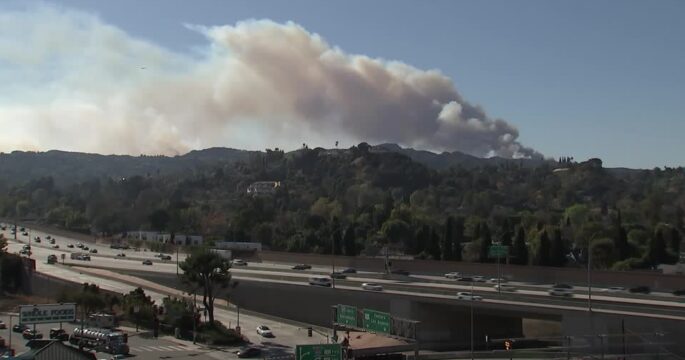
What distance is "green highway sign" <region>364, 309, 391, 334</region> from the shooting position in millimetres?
53000

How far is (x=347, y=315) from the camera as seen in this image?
56.6 metres

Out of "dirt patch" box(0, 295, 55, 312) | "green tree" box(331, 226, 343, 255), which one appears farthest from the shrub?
"green tree" box(331, 226, 343, 255)

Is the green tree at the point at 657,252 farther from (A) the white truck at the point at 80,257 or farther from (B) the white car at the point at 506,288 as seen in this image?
(A) the white truck at the point at 80,257

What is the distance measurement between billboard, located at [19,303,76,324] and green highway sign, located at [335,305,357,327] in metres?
21.3

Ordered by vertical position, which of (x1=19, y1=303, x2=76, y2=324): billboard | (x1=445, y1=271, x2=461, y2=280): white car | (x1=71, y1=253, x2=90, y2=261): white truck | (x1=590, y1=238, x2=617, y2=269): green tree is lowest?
(x1=19, y1=303, x2=76, y2=324): billboard

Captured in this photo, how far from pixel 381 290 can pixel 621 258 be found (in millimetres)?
41683

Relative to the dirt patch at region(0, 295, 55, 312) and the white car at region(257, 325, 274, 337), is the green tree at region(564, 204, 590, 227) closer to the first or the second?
the white car at region(257, 325, 274, 337)

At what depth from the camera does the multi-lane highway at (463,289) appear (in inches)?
2196

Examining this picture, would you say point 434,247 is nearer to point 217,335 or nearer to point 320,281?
point 320,281

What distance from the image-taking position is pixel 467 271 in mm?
91750

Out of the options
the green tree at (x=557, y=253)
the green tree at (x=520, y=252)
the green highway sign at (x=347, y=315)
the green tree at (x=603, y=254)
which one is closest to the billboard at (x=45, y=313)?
the green highway sign at (x=347, y=315)

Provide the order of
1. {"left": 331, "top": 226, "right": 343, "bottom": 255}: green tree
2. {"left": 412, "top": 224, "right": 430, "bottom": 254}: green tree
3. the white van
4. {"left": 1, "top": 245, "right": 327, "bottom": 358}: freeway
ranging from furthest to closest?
1. {"left": 331, "top": 226, "right": 343, "bottom": 255}: green tree
2. {"left": 412, "top": 224, "right": 430, "bottom": 254}: green tree
3. the white van
4. {"left": 1, "top": 245, "right": 327, "bottom": 358}: freeway

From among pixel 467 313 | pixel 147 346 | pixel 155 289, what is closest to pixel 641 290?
pixel 467 313

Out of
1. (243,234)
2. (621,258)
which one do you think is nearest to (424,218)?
(243,234)
